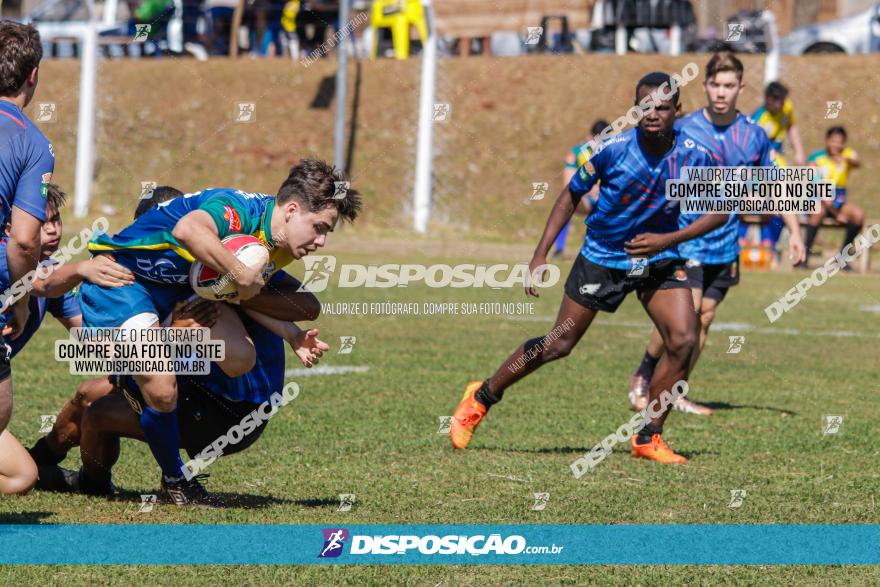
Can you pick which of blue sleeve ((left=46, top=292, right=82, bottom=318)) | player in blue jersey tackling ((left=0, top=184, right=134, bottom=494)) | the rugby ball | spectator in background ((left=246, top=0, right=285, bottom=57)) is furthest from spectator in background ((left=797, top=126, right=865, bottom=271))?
the rugby ball

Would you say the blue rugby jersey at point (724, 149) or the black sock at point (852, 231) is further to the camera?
the black sock at point (852, 231)

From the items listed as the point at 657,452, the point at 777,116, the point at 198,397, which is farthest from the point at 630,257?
the point at 777,116

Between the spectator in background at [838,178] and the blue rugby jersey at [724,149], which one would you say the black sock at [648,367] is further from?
the spectator in background at [838,178]

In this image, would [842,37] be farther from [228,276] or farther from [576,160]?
[228,276]

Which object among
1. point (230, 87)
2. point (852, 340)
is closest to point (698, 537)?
point (852, 340)

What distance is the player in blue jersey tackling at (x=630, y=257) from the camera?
26.1 ft

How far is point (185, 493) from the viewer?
619 cm

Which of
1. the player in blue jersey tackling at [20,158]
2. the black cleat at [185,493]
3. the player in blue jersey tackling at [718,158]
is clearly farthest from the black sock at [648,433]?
the player in blue jersey tackling at [20,158]

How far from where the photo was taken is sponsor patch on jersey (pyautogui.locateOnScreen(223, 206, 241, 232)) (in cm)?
568

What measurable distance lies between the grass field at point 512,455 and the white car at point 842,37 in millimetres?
15099

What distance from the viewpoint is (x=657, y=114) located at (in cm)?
770

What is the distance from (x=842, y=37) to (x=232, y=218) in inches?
965

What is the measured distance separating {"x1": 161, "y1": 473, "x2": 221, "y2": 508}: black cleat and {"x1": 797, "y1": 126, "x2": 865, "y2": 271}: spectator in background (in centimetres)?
1674

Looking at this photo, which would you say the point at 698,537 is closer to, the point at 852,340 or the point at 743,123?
the point at 743,123
